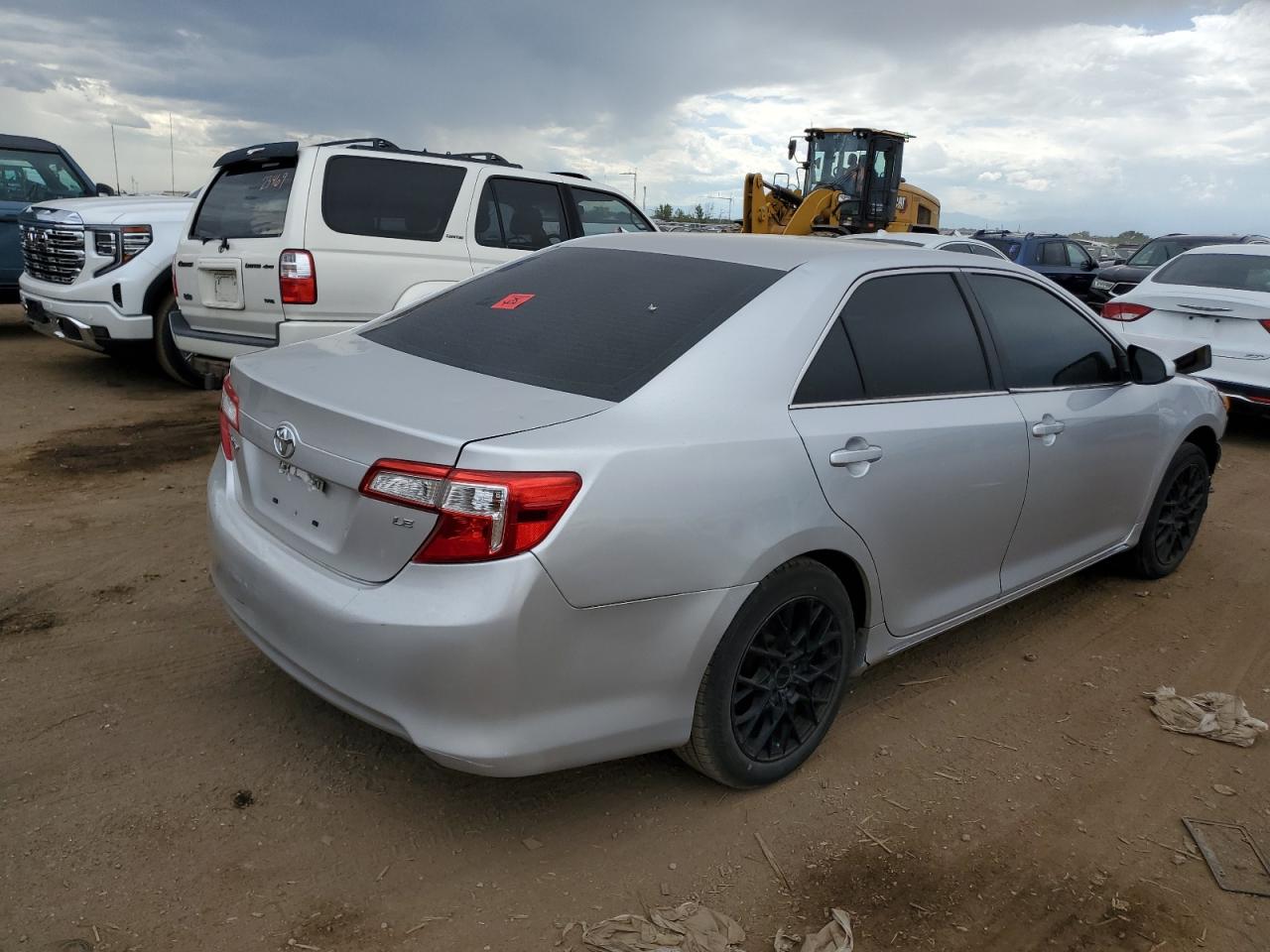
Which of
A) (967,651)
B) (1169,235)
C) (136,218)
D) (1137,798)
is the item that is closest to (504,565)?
(1137,798)

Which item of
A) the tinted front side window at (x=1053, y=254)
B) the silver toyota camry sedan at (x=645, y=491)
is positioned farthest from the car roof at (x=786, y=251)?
the tinted front side window at (x=1053, y=254)

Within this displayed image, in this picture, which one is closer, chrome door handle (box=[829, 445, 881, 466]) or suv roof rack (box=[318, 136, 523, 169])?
chrome door handle (box=[829, 445, 881, 466])

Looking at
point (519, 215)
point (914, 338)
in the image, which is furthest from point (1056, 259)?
point (914, 338)

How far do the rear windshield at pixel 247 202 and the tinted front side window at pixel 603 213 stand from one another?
2.34 meters

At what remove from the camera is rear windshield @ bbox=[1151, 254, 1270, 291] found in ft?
29.1

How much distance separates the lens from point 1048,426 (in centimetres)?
395

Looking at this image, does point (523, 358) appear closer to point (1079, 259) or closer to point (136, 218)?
point (136, 218)

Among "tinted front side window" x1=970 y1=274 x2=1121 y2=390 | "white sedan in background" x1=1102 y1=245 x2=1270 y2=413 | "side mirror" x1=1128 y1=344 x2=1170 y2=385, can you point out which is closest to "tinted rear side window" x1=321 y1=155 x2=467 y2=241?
"tinted front side window" x1=970 y1=274 x2=1121 y2=390

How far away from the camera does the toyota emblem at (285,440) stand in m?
2.80

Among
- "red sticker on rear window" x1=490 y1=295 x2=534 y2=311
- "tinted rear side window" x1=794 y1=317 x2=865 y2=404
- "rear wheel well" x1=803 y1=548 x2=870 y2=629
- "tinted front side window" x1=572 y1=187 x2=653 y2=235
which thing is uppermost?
"tinted front side window" x1=572 y1=187 x2=653 y2=235

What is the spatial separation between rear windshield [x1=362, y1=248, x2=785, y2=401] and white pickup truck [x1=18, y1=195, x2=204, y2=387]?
5.71 meters

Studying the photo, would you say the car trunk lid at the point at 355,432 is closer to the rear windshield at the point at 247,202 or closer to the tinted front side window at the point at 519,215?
the rear windshield at the point at 247,202

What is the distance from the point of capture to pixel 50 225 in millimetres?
8609

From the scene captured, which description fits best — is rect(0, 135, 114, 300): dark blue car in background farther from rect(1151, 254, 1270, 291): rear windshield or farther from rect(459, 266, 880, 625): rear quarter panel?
rect(1151, 254, 1270, 291): rear windshield
